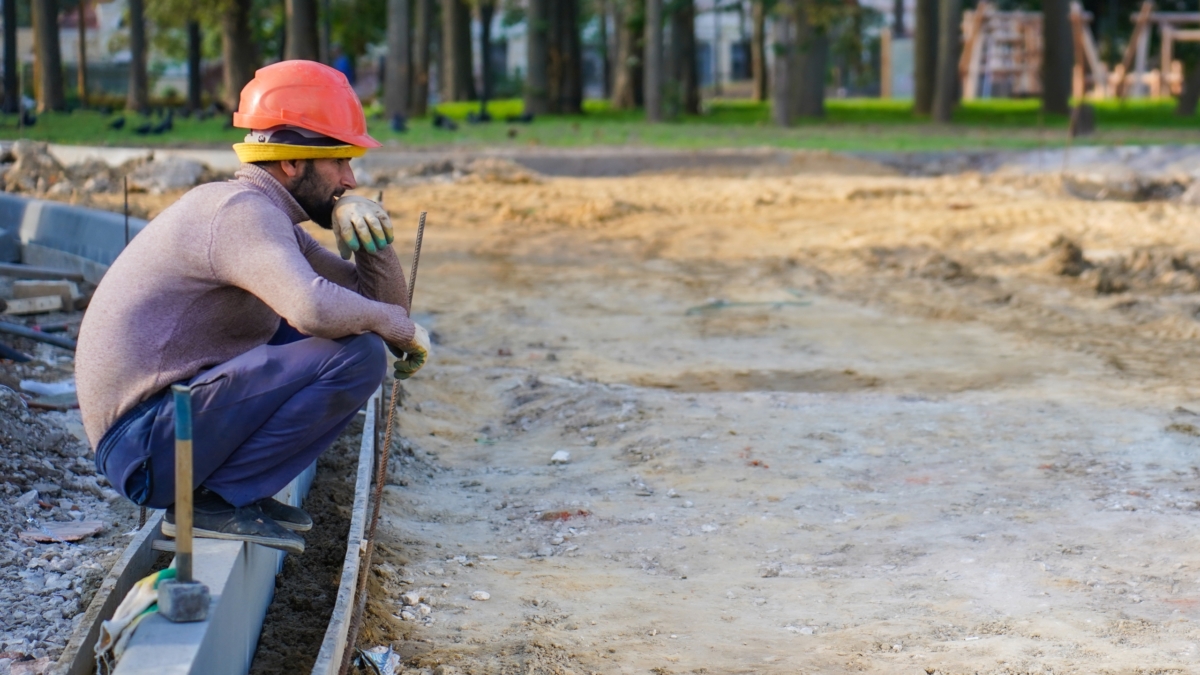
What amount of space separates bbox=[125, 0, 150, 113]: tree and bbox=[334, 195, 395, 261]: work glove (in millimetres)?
24845

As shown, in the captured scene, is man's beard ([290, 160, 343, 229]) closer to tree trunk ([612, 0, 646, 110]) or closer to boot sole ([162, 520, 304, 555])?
→ boot sole ([162, 520, 304, 555])

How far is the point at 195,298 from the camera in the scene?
3346 millimetres

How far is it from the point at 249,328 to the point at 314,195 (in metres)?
0.42

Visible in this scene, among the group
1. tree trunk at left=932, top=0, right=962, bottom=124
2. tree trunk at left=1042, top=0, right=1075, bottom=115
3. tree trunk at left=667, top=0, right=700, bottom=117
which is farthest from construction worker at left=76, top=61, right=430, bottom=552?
tree trunk at left=1042, top=0, right=1075, bottom=115

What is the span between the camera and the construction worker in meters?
3.28

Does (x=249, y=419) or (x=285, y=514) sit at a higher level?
(x=249, y=419)

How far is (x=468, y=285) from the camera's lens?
9680 millimetres

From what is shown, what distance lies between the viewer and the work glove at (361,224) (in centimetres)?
356

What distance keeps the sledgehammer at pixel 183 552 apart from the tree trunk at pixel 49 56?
24.0 metres

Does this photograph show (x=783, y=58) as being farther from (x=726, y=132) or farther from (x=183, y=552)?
(x=183, y=552)

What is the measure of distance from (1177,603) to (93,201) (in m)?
9.96

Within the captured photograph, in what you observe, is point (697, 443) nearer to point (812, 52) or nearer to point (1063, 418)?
point (1063, 418)

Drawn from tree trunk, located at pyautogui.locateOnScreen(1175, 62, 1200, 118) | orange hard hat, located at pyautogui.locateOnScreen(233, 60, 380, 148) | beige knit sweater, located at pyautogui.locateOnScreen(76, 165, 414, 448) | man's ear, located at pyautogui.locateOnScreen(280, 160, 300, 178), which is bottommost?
beige knit sweater, located at pyautogui.locateOnScreen(76, 165, 414, 448)

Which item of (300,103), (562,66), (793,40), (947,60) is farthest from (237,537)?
(562,66)
